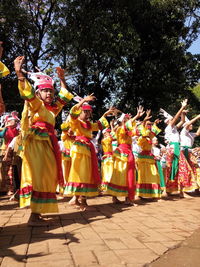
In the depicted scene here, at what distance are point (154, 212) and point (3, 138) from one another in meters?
4.62

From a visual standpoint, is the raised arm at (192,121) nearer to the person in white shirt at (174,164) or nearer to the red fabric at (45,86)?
the person in white shirt at (174,164)

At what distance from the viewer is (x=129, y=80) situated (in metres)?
17.5

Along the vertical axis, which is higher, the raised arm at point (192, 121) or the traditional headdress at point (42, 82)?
the traditional headdress at point (42, 82)

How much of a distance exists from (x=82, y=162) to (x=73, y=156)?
→ 0.67ft

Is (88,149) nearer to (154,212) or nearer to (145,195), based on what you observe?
(154,212)

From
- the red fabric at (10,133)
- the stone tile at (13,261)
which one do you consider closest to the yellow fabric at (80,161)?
the stone tile at (13,261)

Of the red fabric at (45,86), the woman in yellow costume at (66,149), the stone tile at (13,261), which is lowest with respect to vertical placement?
the stone tile at (13,261)

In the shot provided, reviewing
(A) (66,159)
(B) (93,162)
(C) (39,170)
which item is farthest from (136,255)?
(A) (66,159)

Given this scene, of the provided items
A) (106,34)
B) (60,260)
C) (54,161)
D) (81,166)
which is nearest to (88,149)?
(81,166)

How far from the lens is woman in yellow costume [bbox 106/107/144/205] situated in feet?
20.1

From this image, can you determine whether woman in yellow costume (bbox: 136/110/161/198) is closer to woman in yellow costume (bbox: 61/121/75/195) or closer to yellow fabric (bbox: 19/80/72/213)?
woman in yellow costume (bbox: 61/121/75/195)

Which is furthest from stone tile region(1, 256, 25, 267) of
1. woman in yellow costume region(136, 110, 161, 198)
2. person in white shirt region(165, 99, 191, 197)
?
person in white shirt region(165, 99, 191, 197)

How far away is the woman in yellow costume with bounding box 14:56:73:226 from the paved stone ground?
0.32 metres

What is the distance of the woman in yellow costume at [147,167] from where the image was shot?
689 cm
